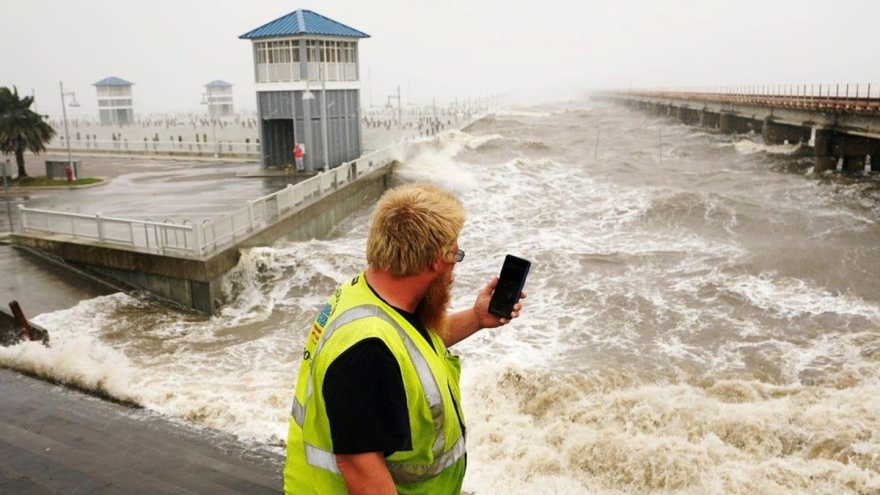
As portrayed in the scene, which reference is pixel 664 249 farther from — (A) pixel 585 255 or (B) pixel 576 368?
(B) pixel 576 368

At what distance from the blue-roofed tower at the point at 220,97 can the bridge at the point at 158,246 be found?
109 meters

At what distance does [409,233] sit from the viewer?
7.30 feet

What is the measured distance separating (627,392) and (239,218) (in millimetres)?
10277

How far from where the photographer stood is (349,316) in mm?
2084

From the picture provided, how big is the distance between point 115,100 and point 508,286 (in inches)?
5332

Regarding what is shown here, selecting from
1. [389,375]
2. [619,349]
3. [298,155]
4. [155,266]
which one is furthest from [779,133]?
[389,375]

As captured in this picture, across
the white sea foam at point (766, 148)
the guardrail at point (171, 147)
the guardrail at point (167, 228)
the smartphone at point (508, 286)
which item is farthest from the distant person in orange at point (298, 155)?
the white sea foam at point (766, 148)

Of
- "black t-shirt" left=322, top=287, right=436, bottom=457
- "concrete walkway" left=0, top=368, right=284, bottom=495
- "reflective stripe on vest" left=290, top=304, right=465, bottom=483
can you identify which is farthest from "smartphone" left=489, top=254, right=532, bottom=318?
"concrete walkway" left=0, top=368, right=284, bottom=495

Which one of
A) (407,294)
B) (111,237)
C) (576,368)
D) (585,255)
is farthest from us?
(585,255)

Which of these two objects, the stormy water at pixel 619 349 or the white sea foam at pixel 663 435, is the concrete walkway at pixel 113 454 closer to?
the stormy water at pixel 619 349

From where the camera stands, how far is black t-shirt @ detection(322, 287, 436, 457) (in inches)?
77.0

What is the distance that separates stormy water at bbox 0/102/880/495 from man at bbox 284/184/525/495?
5.19 meters

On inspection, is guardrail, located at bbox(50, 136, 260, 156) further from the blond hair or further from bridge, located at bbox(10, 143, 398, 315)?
the blond hair

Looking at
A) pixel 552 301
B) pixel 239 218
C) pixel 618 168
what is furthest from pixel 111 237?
pixel 618 168
